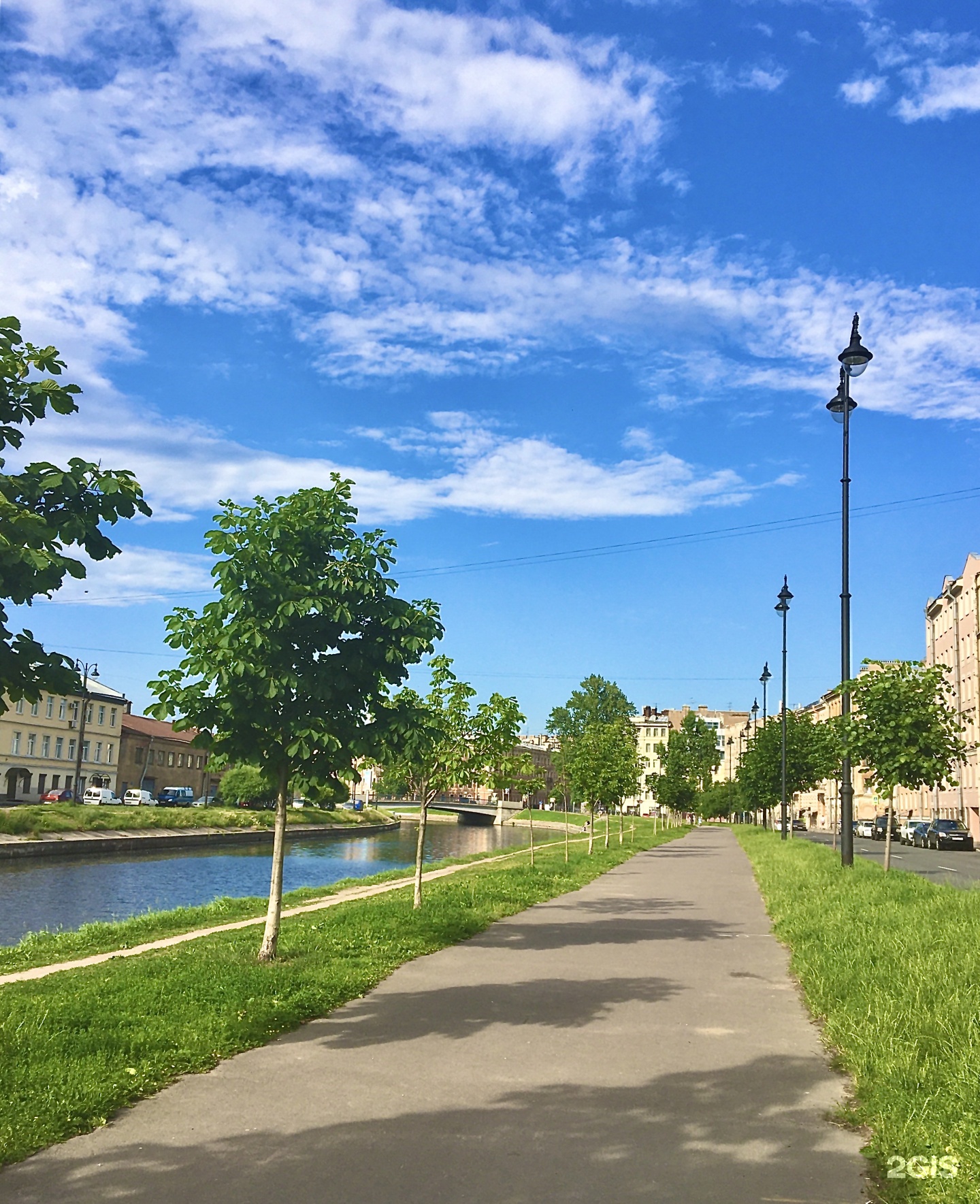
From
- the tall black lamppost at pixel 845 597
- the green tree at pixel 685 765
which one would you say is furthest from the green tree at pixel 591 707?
the tall black lamppost at pixel 845 597

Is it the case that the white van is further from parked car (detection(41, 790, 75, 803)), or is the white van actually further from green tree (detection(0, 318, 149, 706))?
green tree (detection(0, 318, 149, 706))

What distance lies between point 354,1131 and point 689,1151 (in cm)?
188

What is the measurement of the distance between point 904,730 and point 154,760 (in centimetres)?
9045

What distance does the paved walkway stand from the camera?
523 centimetres

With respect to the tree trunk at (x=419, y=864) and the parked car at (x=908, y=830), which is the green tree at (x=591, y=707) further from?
the tree trunk at (x=419, y=864)

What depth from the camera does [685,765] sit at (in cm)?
8506

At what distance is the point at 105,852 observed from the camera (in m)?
48.2

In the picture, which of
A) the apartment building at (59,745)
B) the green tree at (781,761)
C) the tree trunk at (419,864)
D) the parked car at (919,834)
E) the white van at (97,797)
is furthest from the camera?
the apartment building at (59,745)

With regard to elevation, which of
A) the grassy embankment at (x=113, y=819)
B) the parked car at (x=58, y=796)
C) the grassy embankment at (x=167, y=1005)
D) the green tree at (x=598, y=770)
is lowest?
the grassy embankment at (x=113, y=819)

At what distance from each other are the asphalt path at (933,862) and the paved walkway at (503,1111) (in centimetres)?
1191

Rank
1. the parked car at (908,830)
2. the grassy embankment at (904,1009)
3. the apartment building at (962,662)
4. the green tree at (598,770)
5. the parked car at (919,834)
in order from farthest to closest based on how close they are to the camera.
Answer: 1. the apartment building at (962,662)
2. the parked car at (908,830)
3. the parked car at (919,834)
4. the green tree at (598,770)
5. the grassy embankment at (904,1009)

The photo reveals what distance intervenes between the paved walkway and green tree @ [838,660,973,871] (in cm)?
934

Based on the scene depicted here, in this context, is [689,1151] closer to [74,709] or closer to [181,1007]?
[181,1007]

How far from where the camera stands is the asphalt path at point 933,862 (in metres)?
25.4
